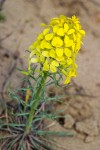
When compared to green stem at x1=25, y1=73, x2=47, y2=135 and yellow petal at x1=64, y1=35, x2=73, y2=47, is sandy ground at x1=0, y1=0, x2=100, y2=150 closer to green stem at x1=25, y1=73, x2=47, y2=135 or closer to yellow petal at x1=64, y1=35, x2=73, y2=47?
green stem at x1=25, y1=73, x2=47, y2=135

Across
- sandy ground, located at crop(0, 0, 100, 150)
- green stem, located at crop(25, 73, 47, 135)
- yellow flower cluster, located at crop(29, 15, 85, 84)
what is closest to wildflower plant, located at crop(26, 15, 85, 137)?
yellow flower cluster, located at crop(29, 15, 85, 84)

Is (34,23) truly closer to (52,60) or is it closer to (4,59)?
(4,59)

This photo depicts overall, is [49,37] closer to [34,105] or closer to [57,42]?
[57,42]

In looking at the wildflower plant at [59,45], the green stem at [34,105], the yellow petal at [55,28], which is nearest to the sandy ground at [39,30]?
the green stem at [34,105]

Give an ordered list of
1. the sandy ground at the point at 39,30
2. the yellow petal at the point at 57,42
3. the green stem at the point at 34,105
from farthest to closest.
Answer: the sandy ground at the point at 39,30
the green stem at the point at 34,105
the yellow petal at the point at 57,42

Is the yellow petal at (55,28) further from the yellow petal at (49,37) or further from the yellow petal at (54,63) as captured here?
the yellow petal at (54,63)

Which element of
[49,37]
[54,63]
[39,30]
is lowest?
[54,63]

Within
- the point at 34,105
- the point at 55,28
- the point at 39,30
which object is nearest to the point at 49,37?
the point at 55,28

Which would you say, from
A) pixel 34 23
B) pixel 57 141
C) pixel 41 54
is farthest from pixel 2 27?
pixel 41 54

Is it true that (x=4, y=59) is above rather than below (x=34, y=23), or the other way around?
below
